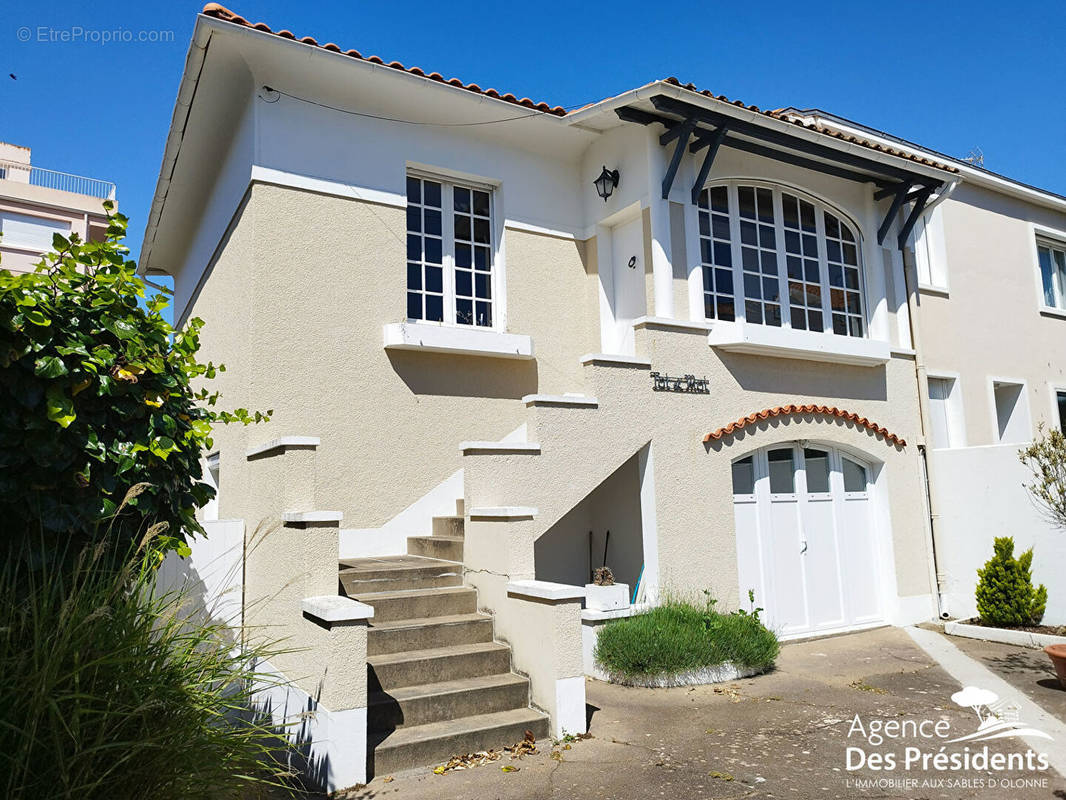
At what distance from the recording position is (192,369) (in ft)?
14.9

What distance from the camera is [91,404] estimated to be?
13.0ft

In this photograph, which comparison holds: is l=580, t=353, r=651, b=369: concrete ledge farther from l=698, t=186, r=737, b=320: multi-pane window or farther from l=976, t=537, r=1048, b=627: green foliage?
l=976, t=537, r=1048, b=627: green foliage

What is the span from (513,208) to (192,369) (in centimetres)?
537

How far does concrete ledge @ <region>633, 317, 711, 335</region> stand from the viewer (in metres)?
8.21

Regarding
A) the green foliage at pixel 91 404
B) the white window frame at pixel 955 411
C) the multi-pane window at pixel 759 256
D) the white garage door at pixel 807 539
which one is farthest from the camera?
the white window frame at pixel 955 411

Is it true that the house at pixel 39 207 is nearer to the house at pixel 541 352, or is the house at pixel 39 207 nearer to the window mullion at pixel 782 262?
the house at pixel 541 352

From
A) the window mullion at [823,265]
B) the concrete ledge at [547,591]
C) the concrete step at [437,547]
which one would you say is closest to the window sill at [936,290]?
the window mullion at [823,265]

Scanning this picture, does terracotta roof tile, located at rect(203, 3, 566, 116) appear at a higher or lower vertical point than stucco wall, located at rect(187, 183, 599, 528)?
higher

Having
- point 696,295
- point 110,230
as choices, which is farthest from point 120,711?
point 696,295

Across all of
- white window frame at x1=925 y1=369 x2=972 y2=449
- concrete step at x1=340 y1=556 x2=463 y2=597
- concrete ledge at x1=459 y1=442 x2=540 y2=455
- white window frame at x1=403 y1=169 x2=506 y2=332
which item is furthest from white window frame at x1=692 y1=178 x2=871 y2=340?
Answer: concrete step at x1=340 y1=556 x2=463 y2=597

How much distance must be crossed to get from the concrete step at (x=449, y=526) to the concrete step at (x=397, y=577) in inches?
20.5

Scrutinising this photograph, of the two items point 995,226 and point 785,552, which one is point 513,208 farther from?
point 995,226

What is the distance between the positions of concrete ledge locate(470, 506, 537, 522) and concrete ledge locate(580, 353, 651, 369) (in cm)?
192

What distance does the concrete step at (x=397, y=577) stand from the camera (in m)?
6.33
